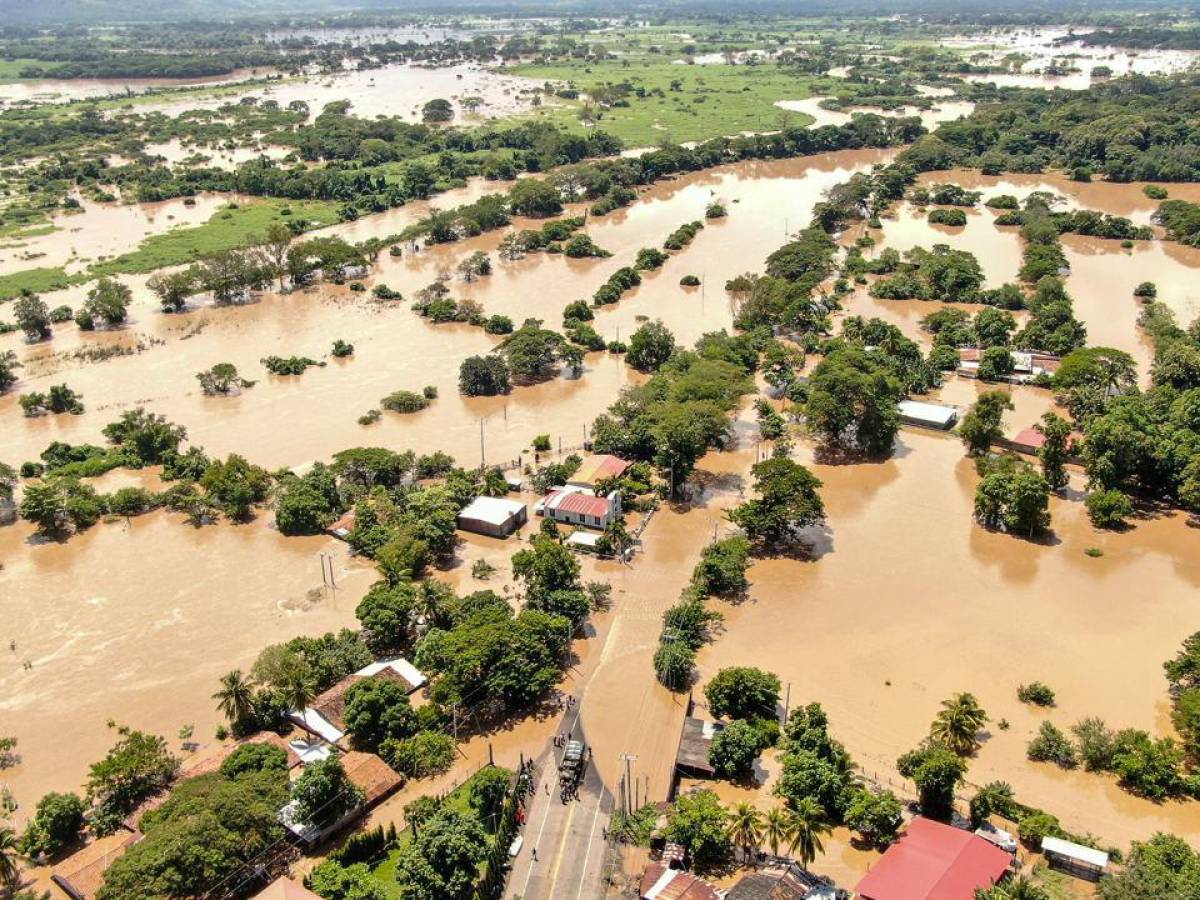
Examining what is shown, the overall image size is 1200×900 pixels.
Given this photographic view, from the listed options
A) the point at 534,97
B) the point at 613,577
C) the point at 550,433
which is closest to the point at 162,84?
the point at 534,97

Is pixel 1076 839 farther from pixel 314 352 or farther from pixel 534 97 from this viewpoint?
pixel 534 97

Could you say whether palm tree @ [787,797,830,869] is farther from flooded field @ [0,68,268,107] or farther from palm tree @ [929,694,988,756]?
flooded field @ [0,68,268,107]

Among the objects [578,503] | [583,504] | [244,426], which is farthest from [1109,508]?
[244,426]

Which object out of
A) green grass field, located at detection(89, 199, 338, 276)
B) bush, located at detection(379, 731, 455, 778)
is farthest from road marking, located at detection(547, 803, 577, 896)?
Result: green grass field, located at detection(89, 199, 338, 276)

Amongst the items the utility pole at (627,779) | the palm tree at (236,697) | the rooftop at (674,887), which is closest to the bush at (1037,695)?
the utility pole at (627,779)

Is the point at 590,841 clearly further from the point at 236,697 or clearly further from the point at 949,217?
the point at 949,217

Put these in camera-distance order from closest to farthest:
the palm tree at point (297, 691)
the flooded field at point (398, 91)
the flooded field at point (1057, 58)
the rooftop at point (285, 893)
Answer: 1. the rooftop at point (285, 893)
2. the palm tree at point (297, 691)
3. the flooded field at point (398, 91)
4. the flooded field at point (1057, 58)

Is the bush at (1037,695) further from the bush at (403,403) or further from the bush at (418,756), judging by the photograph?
the bush at (403,403)
